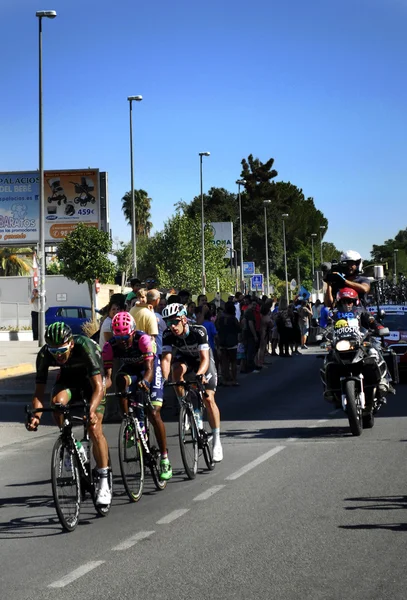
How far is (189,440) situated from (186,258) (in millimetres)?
66531

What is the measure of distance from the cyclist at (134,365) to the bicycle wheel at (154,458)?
46mm

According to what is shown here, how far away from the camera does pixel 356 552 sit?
7137 millimetres

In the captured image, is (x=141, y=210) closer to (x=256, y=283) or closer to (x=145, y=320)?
(x=256, y=283)

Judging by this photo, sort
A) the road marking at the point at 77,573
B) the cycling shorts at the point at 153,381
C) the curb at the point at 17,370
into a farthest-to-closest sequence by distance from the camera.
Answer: the curb at the point at 17,370, the cycling shorts at the point at 153,381, the road marking at the point at 77,573

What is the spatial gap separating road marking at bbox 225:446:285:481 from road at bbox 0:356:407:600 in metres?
0.01

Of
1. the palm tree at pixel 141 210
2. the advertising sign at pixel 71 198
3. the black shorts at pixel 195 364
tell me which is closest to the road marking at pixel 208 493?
the black shorts at pixel 195 364

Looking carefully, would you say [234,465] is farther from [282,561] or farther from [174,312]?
[282,561]

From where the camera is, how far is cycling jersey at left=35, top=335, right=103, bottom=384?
862 cm

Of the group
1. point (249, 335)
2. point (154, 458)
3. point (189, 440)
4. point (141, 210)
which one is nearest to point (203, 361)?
point (189, 440)

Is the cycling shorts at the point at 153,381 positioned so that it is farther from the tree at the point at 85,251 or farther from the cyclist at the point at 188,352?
the tree at the point at 85,251

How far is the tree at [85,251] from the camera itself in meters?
58.4

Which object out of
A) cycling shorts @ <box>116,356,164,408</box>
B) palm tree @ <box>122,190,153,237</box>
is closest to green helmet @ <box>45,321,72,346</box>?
cycling shorts @ <box>116,356,164,408</box>

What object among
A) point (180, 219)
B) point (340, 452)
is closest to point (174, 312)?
point (340, 452)

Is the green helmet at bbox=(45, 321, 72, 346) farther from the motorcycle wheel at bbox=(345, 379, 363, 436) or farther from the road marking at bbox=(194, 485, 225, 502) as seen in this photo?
the motorcycle wheel at bbox=(345, 379, 363, 436)
